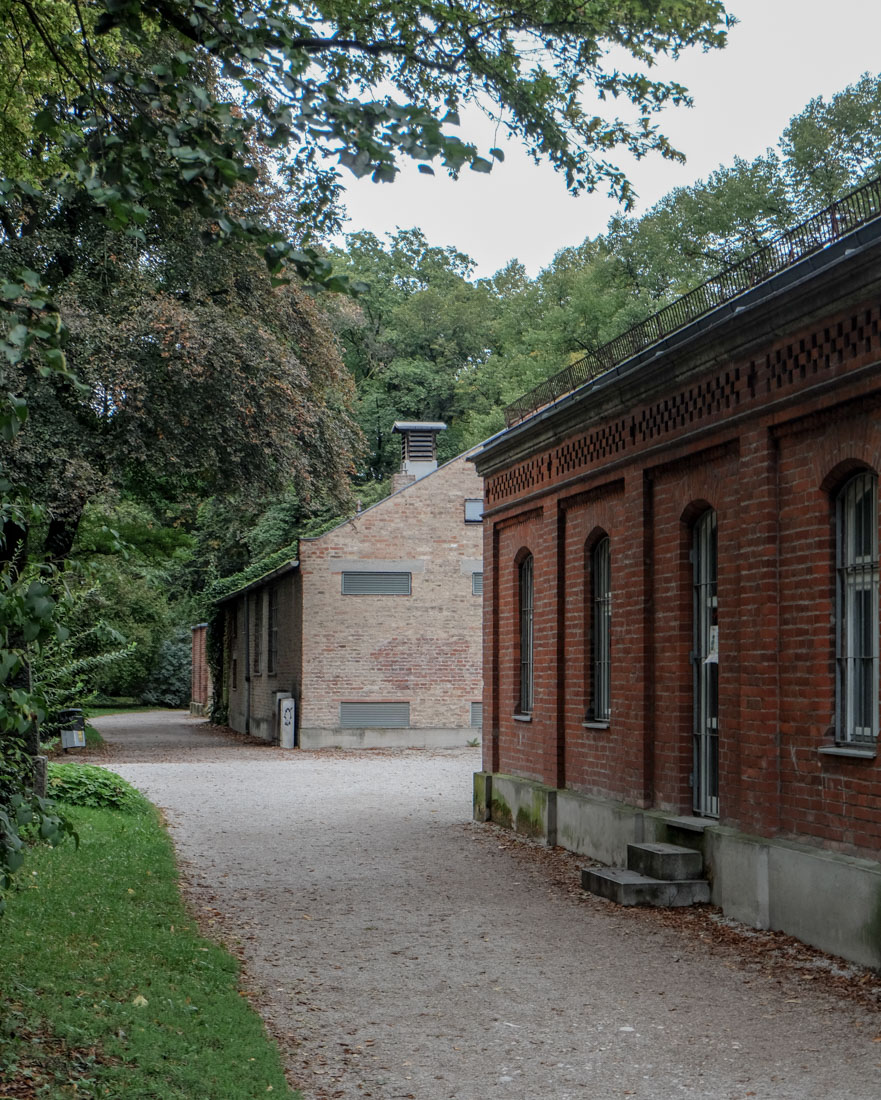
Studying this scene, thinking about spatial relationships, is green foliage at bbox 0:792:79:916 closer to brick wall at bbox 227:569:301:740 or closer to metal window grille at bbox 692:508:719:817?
metal window grille at bbox 692:508:719:817

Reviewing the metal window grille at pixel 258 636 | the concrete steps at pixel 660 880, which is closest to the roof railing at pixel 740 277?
the concrete steps at pixel 660 880

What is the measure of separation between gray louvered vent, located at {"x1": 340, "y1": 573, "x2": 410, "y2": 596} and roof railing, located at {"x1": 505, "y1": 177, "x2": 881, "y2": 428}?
16171mm

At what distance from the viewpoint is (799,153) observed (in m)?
41.8

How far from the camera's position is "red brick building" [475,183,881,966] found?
8719 millimetres

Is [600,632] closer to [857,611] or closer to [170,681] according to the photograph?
[857,611]

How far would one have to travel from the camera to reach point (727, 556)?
34.6 ft

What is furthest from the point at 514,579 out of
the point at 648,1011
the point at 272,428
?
the point at 648,1011

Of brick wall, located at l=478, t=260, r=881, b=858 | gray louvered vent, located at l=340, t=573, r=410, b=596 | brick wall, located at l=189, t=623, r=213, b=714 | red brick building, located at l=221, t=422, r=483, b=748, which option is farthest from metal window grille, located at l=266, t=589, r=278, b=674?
brick wall, located at l=478, t=260, r=881, b=858

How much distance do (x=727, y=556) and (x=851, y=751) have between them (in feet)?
7.90

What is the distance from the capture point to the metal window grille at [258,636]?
35844mm

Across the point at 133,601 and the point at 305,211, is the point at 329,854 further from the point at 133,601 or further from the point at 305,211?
the point at 133,601

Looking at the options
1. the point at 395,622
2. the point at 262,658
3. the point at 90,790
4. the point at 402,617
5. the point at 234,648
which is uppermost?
the point at 402,617

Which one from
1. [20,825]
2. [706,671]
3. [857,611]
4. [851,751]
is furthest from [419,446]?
[20,825]

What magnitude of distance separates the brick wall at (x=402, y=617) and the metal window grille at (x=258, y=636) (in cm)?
590
